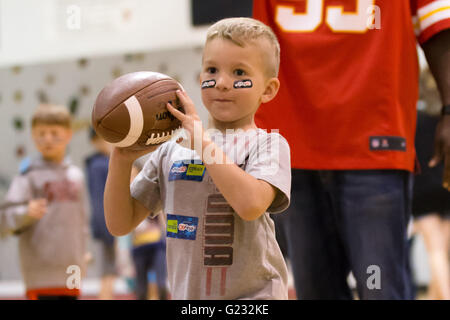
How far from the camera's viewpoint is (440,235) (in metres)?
3.44

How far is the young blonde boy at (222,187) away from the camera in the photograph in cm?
108

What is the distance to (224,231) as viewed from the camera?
43.1 inches

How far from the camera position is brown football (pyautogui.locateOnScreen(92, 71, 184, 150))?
41.3 inches

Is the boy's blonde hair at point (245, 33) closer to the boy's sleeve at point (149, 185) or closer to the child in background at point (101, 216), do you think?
the boy's sleeve at point (149, 185)

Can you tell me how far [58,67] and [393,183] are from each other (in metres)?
4.18

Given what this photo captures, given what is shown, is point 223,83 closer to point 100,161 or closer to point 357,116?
point 357,116

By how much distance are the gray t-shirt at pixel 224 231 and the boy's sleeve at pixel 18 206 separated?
157cm

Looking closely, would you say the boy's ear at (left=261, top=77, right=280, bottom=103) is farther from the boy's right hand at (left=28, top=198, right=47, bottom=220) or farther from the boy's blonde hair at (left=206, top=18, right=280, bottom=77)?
the boy's right hand at (left=28, top=198, right=47, bottom=220)

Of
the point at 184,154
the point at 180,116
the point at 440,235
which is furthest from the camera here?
the point at 440,235

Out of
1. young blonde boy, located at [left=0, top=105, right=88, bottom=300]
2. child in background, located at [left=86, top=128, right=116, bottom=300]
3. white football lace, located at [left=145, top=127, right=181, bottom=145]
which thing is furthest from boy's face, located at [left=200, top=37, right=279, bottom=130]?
child in background, located at [left=86, top=128, right=116, bottom=300]

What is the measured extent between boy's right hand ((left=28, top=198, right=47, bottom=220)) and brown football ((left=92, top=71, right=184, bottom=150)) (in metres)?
1.54

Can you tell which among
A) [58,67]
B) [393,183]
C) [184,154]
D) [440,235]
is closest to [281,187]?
[184,154]
